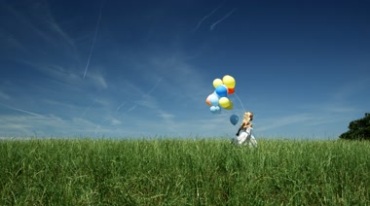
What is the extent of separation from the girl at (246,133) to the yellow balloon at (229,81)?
1014 mm

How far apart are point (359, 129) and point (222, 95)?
18117 millimetres

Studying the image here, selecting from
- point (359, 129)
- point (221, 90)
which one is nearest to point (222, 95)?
point (221, 90)

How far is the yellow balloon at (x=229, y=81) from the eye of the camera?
1198 cm

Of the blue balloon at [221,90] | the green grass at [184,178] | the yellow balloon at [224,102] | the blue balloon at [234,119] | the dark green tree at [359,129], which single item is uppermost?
the dark green tree at [359,129]

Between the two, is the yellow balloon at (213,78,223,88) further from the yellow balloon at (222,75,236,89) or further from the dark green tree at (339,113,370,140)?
the dark green tree at (339,113,370,140)

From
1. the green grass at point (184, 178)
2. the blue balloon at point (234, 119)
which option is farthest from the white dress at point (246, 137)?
the green grass at point (184, 178)

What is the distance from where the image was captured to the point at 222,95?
12.0 meters

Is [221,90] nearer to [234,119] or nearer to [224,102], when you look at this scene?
[224,102]

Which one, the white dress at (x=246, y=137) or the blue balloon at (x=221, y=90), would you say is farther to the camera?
the blue balloon at (x=221, y=90)

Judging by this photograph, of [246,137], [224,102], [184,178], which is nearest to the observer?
[184,178]

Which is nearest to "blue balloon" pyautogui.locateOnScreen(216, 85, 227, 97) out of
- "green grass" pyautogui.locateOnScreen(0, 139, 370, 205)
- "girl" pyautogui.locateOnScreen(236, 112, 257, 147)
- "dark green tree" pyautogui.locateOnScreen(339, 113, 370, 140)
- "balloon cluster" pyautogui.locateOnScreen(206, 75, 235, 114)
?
"balloon cluster" pyautogui.locateOnScreen(206, 75, 235, 114)

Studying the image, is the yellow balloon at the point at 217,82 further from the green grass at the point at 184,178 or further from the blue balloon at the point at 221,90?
the green grass at the point at 184,178

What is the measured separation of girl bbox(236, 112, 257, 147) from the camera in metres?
11.2

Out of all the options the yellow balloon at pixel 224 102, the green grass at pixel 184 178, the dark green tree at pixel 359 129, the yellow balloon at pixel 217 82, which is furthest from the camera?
the dark green tree at pixel 359 129
